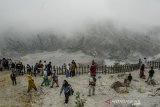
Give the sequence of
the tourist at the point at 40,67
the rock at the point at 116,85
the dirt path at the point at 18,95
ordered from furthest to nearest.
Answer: the tourist at the point at 40,67, the rock at the point at 116,85, the dirt path at the point at 18,95

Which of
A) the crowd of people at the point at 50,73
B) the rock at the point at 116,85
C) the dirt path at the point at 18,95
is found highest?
the crowd of people at the point at 50,73

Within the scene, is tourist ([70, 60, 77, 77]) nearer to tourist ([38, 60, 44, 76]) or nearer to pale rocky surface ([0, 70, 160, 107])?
pale rocky surface ([0, 70, 160, 107])

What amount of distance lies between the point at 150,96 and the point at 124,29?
36142 millimetres

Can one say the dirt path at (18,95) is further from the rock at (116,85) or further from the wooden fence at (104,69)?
the rock at (116,85)

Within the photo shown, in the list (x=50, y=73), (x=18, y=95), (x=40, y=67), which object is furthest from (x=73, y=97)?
(x=40, y=67)

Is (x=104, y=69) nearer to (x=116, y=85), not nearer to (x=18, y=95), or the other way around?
(x=116, y=85)

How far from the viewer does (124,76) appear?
3597 cm

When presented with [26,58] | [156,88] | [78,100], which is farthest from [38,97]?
[26,58]

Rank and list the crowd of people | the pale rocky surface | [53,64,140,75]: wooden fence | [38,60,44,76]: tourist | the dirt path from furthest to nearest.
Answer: [53,64,140,75]: wooden fence → [38,60,44,76]: tourist → the crowd of people → the dirt path → the pale rocky surface

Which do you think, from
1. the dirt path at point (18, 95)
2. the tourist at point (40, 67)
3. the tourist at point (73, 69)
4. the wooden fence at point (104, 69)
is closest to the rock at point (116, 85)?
the wooden fence at point (104, 69)

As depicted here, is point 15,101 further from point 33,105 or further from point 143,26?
point 143,26

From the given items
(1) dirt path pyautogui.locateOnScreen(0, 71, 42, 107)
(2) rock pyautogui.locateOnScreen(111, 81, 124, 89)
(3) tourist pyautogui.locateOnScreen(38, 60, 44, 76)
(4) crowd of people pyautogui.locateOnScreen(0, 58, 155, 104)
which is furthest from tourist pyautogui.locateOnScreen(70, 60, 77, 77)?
(2) rock pyautogui.locateOnScreen(111, 81, 124, 89)

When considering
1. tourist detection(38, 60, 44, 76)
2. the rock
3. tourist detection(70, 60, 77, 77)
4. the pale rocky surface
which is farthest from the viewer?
tourist detection(38, 60, 44, 76)

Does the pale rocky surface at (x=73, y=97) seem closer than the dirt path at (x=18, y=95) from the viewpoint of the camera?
Yes
